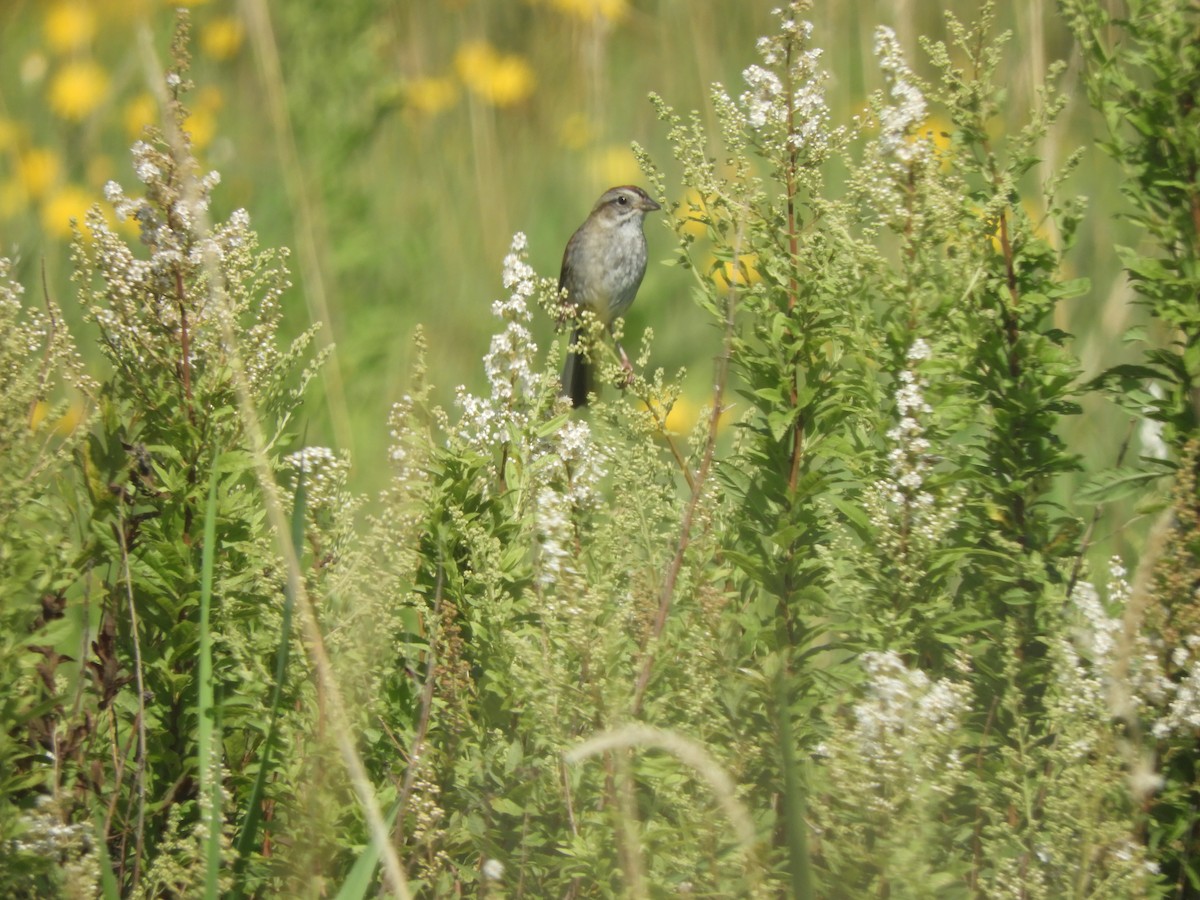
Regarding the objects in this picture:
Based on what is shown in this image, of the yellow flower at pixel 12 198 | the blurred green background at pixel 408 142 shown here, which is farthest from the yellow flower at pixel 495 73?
the yellow flower at pixel 12 198

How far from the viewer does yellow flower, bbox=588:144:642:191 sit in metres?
5.63

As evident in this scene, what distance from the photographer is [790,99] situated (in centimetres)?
205

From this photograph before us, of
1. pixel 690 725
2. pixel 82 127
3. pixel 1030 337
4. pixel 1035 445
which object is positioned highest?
pixel 82 127

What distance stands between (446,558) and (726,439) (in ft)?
9.26

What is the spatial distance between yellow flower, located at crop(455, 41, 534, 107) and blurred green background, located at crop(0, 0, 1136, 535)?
0.02m

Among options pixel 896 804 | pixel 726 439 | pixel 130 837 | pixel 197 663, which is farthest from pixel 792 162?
pixel 726 439

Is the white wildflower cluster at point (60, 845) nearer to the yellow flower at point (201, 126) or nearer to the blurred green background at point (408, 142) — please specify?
the blurred green background at point (408, 142)

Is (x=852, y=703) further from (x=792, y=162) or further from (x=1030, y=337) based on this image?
(x=792, y=162)

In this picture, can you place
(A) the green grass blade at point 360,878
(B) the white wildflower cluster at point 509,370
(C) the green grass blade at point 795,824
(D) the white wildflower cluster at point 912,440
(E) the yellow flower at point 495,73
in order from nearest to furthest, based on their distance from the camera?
(C) the green grass blade at point 795,824 < (A) the green grass blade at point 360,878 < (D) the white wildflower cluster at point 912,440 < (B) the white wildflower cluster at point 509,370 < (E) the yellow flower at point 495,73

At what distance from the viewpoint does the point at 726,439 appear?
4672 mm

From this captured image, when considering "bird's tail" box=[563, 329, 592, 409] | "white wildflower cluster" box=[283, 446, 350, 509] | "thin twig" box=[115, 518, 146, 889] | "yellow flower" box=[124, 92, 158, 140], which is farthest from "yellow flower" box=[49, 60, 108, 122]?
"thin twig" box=[115, 518, 146, 889]

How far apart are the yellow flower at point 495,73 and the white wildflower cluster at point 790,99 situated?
3.39 m

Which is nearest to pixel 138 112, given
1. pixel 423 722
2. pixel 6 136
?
pixel 6 136

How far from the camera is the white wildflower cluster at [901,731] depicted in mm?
1538
